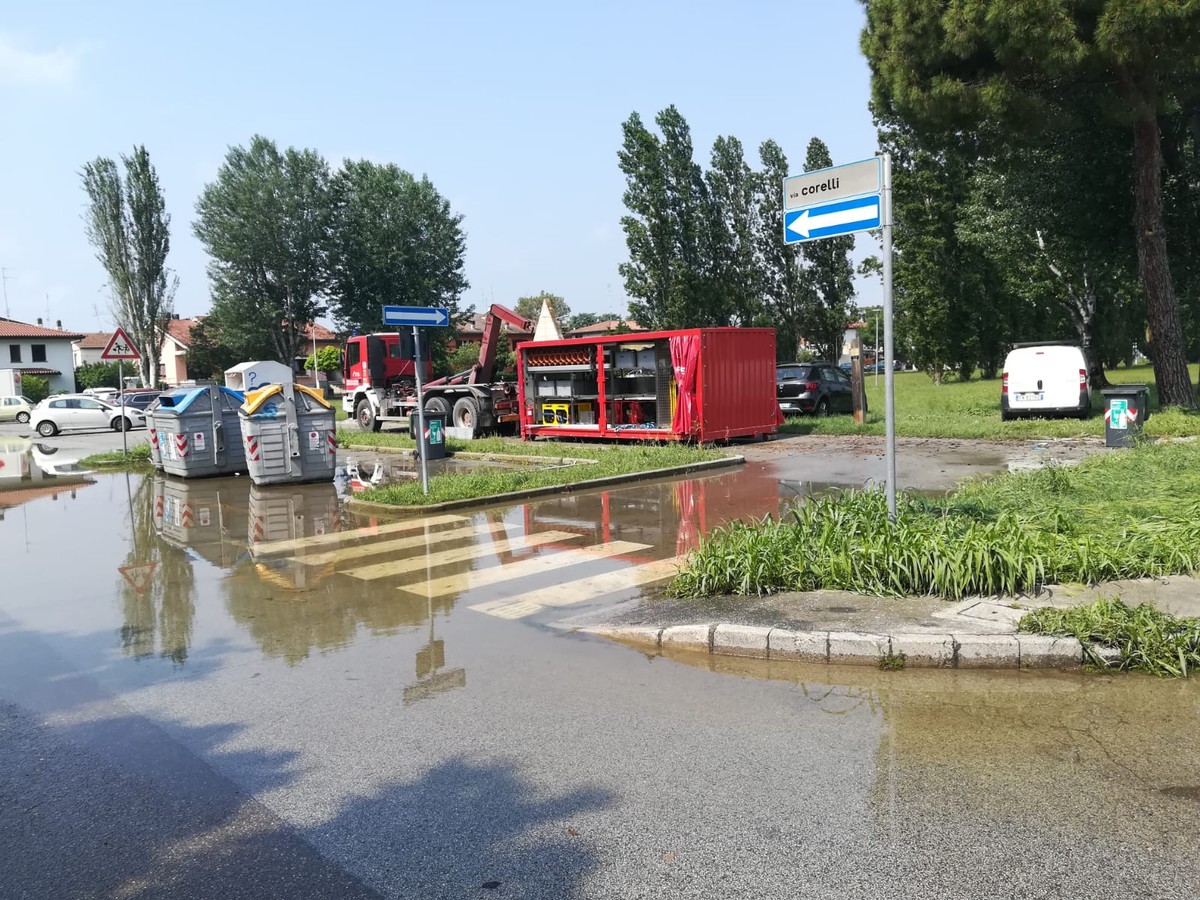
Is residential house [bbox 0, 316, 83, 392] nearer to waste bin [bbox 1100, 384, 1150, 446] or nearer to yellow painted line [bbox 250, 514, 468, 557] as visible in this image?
yellow painted line [bbox 250, 514, 468, 557]

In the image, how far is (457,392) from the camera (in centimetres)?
2475

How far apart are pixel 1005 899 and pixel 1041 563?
3.69 meters

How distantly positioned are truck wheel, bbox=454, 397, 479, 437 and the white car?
17024 millimetres

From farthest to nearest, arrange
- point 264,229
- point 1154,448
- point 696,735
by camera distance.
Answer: point 264,229, point 1154,448, point 696,735

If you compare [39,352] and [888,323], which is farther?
[39,352]

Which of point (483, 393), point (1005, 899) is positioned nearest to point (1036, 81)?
point (483, 393)

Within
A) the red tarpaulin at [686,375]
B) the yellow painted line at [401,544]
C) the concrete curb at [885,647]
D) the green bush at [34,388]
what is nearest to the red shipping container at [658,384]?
the red tarpaulin at [686,375]

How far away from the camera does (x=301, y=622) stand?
7168 mm

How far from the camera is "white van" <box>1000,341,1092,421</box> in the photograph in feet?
68.1

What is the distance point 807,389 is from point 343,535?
16033 millimetres

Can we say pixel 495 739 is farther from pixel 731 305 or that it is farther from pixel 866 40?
pixel 731 305

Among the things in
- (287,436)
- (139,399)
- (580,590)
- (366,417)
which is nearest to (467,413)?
(366,417)

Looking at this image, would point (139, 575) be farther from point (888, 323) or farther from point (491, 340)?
point (491, 340)

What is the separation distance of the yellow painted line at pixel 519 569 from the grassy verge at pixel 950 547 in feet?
5.20
